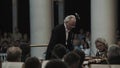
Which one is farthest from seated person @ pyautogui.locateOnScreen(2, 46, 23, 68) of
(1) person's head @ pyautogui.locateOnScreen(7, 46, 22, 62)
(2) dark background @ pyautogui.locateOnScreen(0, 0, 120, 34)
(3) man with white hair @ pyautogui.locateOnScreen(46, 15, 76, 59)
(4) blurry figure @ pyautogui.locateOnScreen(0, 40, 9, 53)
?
(2) dark background @ pyautogui.locateOnScreen(0, 0, 120, 34)

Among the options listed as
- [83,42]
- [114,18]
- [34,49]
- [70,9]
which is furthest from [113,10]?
[70,9]

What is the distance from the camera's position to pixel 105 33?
16.8m

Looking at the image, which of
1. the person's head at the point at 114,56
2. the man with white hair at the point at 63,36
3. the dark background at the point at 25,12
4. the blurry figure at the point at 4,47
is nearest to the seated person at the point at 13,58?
the person's head at the point at 114,56

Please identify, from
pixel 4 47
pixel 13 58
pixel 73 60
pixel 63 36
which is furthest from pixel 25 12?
pixel 73 60

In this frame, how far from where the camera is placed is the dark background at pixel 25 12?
2575 centimetres

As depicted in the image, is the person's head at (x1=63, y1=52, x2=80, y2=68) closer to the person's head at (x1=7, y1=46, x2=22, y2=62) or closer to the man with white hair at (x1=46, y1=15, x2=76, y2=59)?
the person's head at (x1=7, y1=46, x2=22, y2=62)

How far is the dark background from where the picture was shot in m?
25.8

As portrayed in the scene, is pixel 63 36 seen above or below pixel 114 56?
above

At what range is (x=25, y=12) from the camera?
26797 mm

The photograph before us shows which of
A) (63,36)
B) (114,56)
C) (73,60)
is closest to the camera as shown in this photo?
(73,60)

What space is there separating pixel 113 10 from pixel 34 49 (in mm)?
3014

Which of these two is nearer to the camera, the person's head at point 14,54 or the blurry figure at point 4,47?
the person's head at point 14,54

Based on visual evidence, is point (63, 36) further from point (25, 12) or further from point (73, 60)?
point (25, 12)

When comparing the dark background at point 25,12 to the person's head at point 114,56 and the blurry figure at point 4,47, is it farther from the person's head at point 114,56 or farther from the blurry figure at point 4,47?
the person's head at point 114,56
